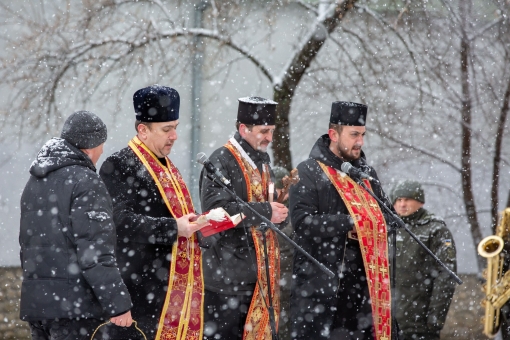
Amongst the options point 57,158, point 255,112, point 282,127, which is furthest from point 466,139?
point 57,158

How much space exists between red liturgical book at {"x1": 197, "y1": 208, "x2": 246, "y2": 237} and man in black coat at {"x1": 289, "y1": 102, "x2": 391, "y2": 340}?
2.62 ft

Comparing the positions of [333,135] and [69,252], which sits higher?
[333,135]

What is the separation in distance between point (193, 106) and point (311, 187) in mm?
3778

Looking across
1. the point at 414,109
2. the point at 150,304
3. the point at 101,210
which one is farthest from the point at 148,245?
the point at 414,109

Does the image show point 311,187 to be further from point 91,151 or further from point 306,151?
point 306,151

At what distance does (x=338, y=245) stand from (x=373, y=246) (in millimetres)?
253

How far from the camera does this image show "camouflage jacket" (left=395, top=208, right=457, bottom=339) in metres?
6.95

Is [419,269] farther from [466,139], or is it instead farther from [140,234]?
[140,234]

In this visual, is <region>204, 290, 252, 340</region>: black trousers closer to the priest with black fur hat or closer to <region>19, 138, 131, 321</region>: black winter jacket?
the priest with black fur hat

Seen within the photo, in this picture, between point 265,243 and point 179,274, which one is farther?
point 179,274

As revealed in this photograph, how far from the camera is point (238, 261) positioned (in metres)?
5.55

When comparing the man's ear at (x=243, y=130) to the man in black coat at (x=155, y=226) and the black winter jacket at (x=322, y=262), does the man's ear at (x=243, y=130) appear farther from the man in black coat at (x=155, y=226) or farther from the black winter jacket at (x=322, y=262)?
the man in black coat at (x=155, y=226)

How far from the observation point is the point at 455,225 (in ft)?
30.9

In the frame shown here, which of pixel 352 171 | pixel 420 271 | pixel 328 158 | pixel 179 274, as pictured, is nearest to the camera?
pixel 179 274
